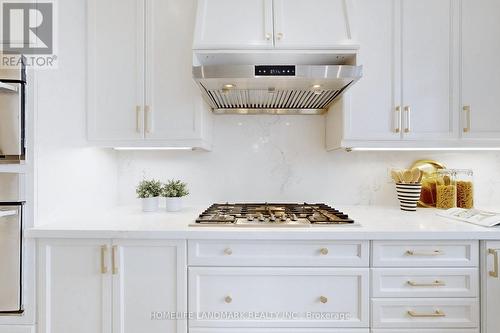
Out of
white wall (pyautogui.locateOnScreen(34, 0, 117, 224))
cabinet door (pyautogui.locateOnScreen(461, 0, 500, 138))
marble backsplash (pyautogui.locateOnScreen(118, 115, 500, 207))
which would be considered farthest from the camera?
marble backsplash (pyautogui.locateOnScreen(118, 115, 500, 207))

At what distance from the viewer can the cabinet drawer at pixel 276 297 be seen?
1293 millimetres

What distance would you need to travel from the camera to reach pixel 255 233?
1.27 metres

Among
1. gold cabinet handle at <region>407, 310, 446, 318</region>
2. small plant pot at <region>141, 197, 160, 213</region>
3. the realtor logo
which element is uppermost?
the realtor logo

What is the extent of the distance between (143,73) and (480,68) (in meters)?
1.94

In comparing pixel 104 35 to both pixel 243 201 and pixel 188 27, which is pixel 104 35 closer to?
pixel 188 27

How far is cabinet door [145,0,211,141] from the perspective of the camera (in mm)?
1629

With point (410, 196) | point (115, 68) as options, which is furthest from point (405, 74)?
point (115, 68)

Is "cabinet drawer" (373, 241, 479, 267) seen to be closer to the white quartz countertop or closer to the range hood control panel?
the white quartz countertop

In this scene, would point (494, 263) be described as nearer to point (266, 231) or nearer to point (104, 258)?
point (266, 231)

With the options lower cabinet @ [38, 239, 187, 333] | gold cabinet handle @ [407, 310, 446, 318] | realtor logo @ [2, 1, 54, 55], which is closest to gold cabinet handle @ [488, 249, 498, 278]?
gold cabinet handle @ [407, 310, 446, 318]

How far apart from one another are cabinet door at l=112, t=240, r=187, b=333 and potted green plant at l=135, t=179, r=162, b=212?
45cm

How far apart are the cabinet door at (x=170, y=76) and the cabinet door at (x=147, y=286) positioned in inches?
25.3

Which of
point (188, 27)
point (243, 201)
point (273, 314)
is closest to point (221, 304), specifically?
point (273, 314)

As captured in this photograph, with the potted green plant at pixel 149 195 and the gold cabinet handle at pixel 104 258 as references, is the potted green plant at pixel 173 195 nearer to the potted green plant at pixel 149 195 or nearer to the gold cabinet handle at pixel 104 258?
the potted green plant at pixel 149 195
